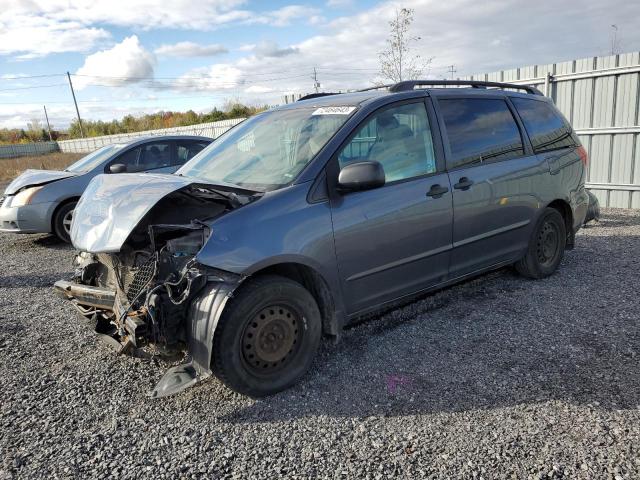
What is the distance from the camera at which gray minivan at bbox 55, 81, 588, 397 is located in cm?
289

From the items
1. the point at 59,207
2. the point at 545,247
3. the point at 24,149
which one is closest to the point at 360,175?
the point at 545,247

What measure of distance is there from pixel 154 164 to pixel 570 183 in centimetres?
628

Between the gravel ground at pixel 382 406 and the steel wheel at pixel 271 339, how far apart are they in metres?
0.23

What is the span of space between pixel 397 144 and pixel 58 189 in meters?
5.91

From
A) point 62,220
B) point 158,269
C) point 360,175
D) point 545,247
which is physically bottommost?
point 545,247

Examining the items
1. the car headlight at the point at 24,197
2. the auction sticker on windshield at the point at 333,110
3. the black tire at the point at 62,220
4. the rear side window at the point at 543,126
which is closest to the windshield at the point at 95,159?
the black tire at the point at 62,220

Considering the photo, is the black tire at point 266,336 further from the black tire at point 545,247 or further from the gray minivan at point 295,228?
the black tire at point 545,247

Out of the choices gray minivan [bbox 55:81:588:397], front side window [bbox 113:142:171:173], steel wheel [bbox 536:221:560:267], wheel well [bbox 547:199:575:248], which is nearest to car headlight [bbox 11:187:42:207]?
front side window [bbox 113:142:171:173]

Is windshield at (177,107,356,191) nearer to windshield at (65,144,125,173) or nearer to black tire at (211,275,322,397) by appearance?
black tire at (211,275,322,397)

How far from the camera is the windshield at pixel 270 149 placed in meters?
3.41

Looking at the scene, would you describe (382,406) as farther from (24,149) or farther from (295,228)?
(24,149)

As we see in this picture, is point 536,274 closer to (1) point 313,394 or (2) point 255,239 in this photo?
(1) point 313,394

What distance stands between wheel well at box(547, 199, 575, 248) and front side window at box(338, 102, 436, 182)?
2029 mm

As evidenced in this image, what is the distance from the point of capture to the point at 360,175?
3143 millimetres
